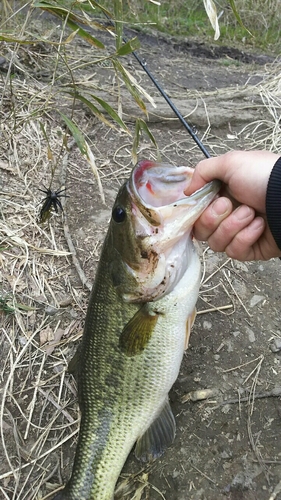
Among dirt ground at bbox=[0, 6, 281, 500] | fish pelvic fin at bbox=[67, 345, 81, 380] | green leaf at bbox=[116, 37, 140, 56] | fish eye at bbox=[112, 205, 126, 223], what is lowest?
dirt ground at bbox=[0, 6, 281, 500]

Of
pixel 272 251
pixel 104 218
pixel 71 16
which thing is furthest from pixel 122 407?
pixel 71 16

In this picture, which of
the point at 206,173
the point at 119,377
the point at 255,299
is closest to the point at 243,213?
the point at 206,173

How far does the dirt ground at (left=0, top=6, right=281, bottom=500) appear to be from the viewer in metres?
2.07

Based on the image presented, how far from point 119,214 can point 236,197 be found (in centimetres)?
48

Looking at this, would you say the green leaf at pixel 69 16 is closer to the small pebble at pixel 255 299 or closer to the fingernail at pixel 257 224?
the fingernail at pixel 257 224

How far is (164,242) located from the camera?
1801mm

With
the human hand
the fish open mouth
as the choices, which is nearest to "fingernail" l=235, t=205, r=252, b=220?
the human hand

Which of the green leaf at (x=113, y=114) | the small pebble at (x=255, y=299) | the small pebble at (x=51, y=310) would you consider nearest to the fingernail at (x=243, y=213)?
the green leaf at (x=113, y=114)

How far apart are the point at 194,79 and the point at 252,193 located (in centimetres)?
437

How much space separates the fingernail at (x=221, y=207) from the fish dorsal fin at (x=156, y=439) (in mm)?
914

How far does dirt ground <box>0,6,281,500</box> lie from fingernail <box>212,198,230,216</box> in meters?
0.97

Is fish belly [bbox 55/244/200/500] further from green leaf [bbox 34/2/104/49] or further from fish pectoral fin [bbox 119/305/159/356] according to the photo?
green leaf [bbox 34/2/104/49]

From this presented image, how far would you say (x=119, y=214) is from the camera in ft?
5.98

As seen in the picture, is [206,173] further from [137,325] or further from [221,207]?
[137,325]
